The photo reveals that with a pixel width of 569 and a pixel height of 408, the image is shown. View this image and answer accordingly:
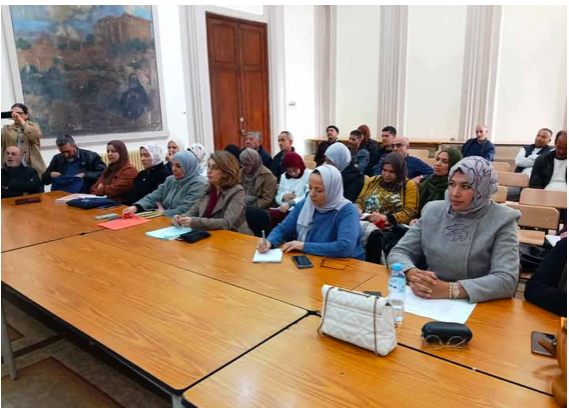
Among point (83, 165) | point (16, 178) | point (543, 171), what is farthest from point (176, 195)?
point (543, 171)

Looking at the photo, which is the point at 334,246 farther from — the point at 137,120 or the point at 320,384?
the point at 137,120

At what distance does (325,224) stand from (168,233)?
1.03m

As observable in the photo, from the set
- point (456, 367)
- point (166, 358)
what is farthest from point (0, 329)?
point (456, 367)

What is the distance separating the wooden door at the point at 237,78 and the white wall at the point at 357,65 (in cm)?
173

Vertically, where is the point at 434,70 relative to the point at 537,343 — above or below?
above

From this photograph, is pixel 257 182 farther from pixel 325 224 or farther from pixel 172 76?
pixel 172 76

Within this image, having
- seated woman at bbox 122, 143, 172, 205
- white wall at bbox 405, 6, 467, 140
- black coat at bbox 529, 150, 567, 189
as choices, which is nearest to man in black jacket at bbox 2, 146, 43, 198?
seated woman at bbox 122, 143, 172, 205

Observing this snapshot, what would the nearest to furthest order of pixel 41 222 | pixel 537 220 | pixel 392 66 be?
pixel 41 222, pixel 537 220, pixel 392 66

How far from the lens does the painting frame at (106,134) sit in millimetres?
4977

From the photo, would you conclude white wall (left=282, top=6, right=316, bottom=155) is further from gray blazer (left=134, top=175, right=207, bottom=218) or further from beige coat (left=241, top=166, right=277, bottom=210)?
gray blazer (left=134, top=175, right=207, bottom=218)

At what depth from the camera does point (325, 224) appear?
2.33 m

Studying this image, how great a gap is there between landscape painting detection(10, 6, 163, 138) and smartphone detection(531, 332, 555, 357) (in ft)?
19.0

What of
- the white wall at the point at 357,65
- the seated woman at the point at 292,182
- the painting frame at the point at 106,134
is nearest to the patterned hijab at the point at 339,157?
the seated woman at the point at 292,182

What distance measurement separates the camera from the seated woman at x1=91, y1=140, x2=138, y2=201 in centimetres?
404
